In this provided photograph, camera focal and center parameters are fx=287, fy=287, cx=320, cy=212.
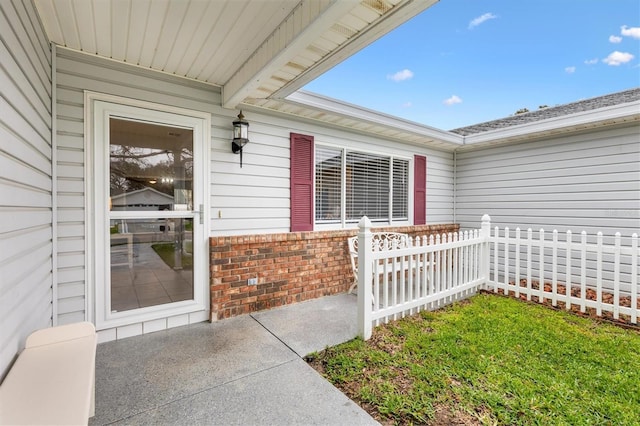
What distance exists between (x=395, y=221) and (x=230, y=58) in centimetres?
410

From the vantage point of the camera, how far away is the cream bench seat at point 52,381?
113 centimetres

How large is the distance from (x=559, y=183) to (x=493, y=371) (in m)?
4.48

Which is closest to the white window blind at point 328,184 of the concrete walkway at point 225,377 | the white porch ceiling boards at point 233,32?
the white porch ceiling boards at point 233,32

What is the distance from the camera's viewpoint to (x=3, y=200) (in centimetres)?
141

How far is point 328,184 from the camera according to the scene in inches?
188

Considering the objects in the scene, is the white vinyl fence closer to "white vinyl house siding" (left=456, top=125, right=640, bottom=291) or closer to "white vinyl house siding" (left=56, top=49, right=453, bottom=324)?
"white vinyl house siding" (left=456, top=125, right=640, bottom=291)

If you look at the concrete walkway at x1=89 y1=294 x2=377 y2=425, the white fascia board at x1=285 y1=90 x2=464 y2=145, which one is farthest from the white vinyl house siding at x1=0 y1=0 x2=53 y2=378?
the white fascia board at x1=285 y1=90 x2=464 y2=145

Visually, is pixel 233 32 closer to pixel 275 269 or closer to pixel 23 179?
pixel 23 179

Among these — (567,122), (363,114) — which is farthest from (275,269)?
(567,122)

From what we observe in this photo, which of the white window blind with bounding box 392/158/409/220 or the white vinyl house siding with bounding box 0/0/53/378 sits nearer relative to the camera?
the white vinyl house siding with bounding box 0/0/53/378

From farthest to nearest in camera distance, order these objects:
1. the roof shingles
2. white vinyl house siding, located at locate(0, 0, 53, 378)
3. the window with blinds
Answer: the roof shingles → the window with blinds → white vinyl house siding, located at locate(0, 0, 53, 378)

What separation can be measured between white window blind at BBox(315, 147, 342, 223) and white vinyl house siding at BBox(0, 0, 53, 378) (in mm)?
3196

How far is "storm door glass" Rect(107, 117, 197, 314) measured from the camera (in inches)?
120

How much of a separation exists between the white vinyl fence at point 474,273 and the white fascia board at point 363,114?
1.87 metres
